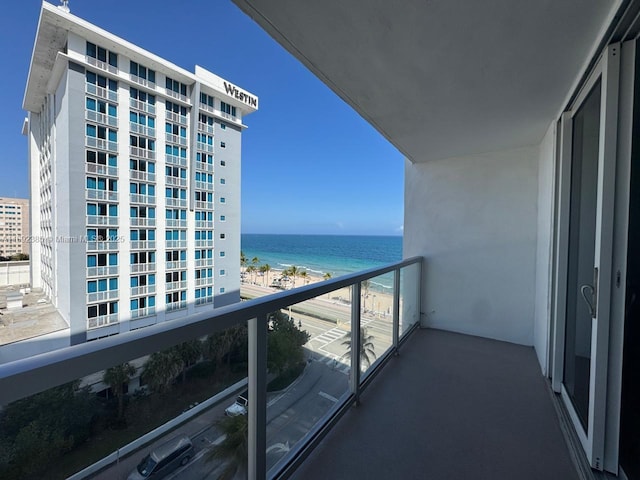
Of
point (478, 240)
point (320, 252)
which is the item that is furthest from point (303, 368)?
point (320, 252)

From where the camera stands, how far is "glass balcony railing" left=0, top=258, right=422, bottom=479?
544mm

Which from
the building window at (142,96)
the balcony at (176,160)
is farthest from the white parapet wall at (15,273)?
the building window at (142,96)

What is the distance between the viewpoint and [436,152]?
10.7 ft

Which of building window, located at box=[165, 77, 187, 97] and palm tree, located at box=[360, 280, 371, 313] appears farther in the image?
building window, located at box=[165, 77, 187, 97]

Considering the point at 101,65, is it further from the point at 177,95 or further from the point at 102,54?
the point at 177,95

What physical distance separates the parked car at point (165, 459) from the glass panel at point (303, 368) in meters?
0.37

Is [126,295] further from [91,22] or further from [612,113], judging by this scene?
[612,113]

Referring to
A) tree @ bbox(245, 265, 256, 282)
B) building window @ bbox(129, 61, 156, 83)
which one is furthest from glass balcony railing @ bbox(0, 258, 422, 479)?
tree @ bbox(245, 265, 256, 282)

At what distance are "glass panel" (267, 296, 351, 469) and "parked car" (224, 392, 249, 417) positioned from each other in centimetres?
12

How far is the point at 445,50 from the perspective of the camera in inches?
56.4

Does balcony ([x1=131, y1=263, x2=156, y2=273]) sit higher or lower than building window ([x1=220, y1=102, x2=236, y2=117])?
lower

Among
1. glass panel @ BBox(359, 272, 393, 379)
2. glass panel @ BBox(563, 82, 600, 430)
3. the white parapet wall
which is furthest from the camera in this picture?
the white parapet wall

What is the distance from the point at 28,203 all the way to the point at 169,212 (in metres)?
3.69

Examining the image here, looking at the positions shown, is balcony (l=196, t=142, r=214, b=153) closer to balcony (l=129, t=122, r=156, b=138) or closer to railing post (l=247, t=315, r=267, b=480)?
balcony (l=129, t=122, r=156, b=138)
